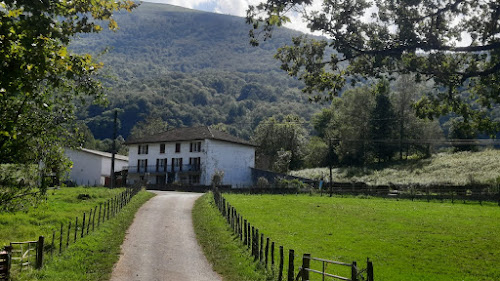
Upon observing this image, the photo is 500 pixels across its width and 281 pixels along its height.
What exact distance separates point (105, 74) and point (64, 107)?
167 centimetres

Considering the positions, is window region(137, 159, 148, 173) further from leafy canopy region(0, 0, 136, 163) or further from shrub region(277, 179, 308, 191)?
leafy canopy region(0, 0, 136, 163)

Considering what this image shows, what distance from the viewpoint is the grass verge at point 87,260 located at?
15.1 metres

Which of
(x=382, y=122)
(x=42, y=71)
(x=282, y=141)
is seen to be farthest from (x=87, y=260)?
(x=282, y=141)

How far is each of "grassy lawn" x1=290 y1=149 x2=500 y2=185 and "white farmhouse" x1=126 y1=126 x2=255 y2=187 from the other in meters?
12.9

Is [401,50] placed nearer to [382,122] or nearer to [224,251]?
[224,251]

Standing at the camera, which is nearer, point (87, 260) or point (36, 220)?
point (87, 260)

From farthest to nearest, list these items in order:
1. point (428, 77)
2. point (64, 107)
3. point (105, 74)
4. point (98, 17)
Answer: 1. point (428, 77)
2. point (64, 107)
3. point (105, 74)
4. point (98, 17)

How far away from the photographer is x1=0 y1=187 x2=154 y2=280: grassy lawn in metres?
15.4

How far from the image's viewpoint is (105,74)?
11.1m

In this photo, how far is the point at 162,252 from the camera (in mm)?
19578

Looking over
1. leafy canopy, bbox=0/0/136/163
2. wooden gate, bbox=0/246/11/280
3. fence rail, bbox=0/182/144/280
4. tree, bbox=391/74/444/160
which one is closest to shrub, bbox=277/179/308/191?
fence rail, bbox=0/182/144/280

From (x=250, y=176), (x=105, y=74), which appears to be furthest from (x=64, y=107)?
(x=250, y=176)

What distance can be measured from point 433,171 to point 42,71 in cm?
7080

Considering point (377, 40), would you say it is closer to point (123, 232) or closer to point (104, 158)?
point (123, 232)
